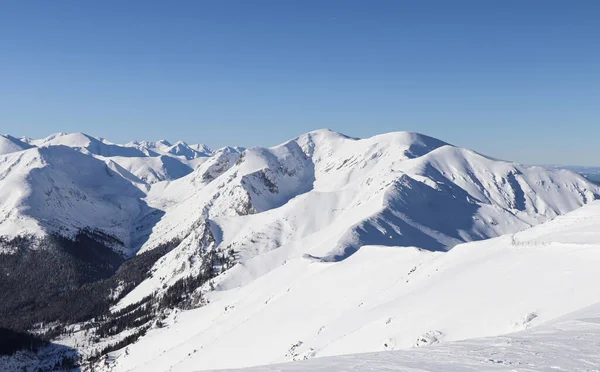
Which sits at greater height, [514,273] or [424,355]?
[424,355]

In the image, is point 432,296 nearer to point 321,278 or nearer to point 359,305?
point 359,305

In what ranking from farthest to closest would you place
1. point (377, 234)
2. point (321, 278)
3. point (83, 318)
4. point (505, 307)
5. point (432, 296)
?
point (83, 318), point (377, 234), point (321, 278), point (432, 296), point (505, 307)

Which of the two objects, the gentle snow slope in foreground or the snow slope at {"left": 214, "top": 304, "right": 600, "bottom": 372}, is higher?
the snow slope at {"left": 214, "top": 304, "right": 600, "bottom": 372}

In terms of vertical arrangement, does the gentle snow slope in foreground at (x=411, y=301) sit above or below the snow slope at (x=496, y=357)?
below

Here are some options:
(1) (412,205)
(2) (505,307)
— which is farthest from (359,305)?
(1) (412,205)

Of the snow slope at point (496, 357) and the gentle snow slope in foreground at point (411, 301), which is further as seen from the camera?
the gentle snow slope in foreground at point (411, 301)

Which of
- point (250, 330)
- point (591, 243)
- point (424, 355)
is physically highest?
point (424, 355)

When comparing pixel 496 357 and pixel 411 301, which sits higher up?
pixel 496 357

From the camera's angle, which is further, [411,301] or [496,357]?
[411,301]
